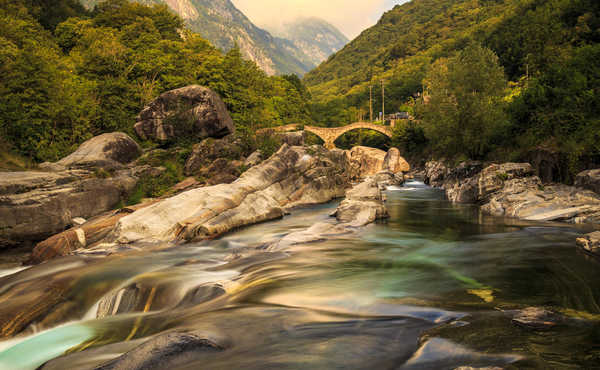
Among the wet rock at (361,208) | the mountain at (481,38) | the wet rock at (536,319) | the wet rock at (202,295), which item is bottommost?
the wet rock at (202,295)

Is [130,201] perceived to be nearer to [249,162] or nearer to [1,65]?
[249,162]

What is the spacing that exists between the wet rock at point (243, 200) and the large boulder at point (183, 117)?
9.25m

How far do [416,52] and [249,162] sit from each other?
15418cm

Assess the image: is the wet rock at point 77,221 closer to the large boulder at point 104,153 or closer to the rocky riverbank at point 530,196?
the large boulder at point 104,153

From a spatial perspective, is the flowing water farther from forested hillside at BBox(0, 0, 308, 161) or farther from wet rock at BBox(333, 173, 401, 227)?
forested hillside at BBox(0, 0, 308, 161)

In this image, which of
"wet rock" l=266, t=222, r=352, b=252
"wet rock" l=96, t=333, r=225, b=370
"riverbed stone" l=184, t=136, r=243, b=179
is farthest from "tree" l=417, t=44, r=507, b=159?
"wet rock" l=96, t=333, r=225, b=370

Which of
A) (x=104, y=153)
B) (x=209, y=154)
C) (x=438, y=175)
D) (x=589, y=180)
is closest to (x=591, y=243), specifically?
(x=589, y=180)

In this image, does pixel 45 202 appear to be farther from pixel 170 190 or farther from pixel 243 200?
pixel 243 200

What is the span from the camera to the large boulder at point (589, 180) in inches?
694

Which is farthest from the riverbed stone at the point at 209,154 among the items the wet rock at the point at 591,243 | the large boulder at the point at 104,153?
the wet rock at the point at 591,243

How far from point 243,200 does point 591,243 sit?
15.0 meters

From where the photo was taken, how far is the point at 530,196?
18.9 m

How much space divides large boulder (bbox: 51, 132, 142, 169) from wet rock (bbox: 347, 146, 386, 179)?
37.6 metres

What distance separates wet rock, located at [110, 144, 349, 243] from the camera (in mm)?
15258
